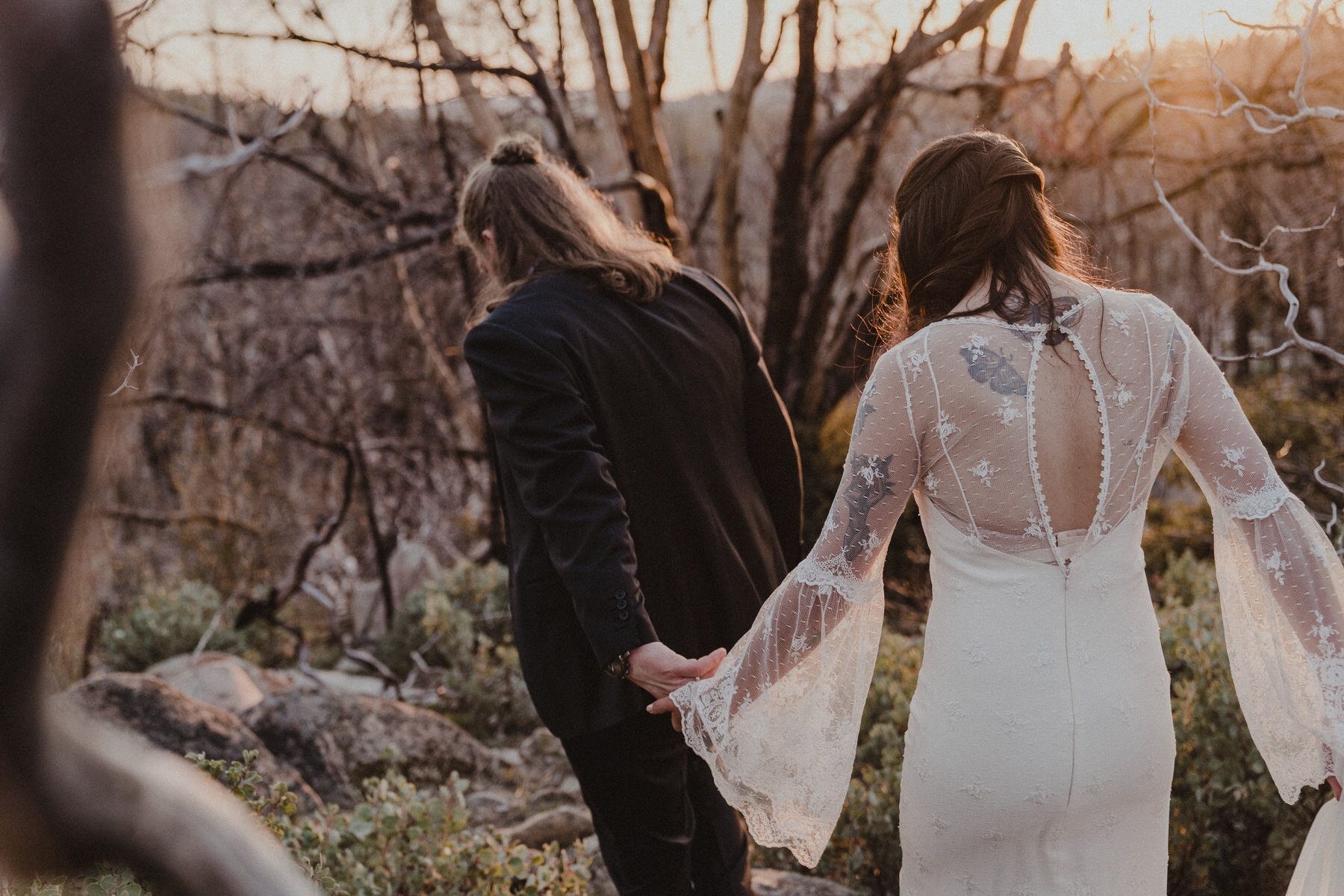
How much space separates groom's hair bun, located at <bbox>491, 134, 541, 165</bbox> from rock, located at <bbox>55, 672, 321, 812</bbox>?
2.40 metres

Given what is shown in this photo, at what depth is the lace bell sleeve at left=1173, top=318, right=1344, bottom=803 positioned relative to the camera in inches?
64.4

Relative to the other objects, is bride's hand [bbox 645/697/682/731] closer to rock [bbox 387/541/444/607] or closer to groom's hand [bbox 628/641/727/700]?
groom's hand [bbox 628/641/727/700]

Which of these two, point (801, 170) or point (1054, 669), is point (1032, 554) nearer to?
point (1054, 669)

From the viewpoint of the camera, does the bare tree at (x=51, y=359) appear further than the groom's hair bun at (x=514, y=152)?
No

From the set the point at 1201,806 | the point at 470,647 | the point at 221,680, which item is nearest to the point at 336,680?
the point at 221,680

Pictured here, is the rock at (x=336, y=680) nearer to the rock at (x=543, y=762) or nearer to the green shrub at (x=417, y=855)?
the rock at (x=543, y=762)

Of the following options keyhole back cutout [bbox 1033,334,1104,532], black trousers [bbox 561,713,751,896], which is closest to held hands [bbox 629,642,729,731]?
black trousers [bbox 561,713,751,896]

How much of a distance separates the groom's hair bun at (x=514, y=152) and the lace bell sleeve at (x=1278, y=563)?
62.2 inches

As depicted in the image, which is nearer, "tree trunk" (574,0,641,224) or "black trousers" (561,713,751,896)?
"black trousers" (561,713,751,896)

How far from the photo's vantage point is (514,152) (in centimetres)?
236

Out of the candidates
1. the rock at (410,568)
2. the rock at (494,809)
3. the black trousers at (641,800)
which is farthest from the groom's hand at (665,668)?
the rock at (410,568)

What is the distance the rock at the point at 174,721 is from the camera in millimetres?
3441

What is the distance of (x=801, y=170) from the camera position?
6.35 m

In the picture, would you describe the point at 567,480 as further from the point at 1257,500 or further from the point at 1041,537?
the point at 1257,500
